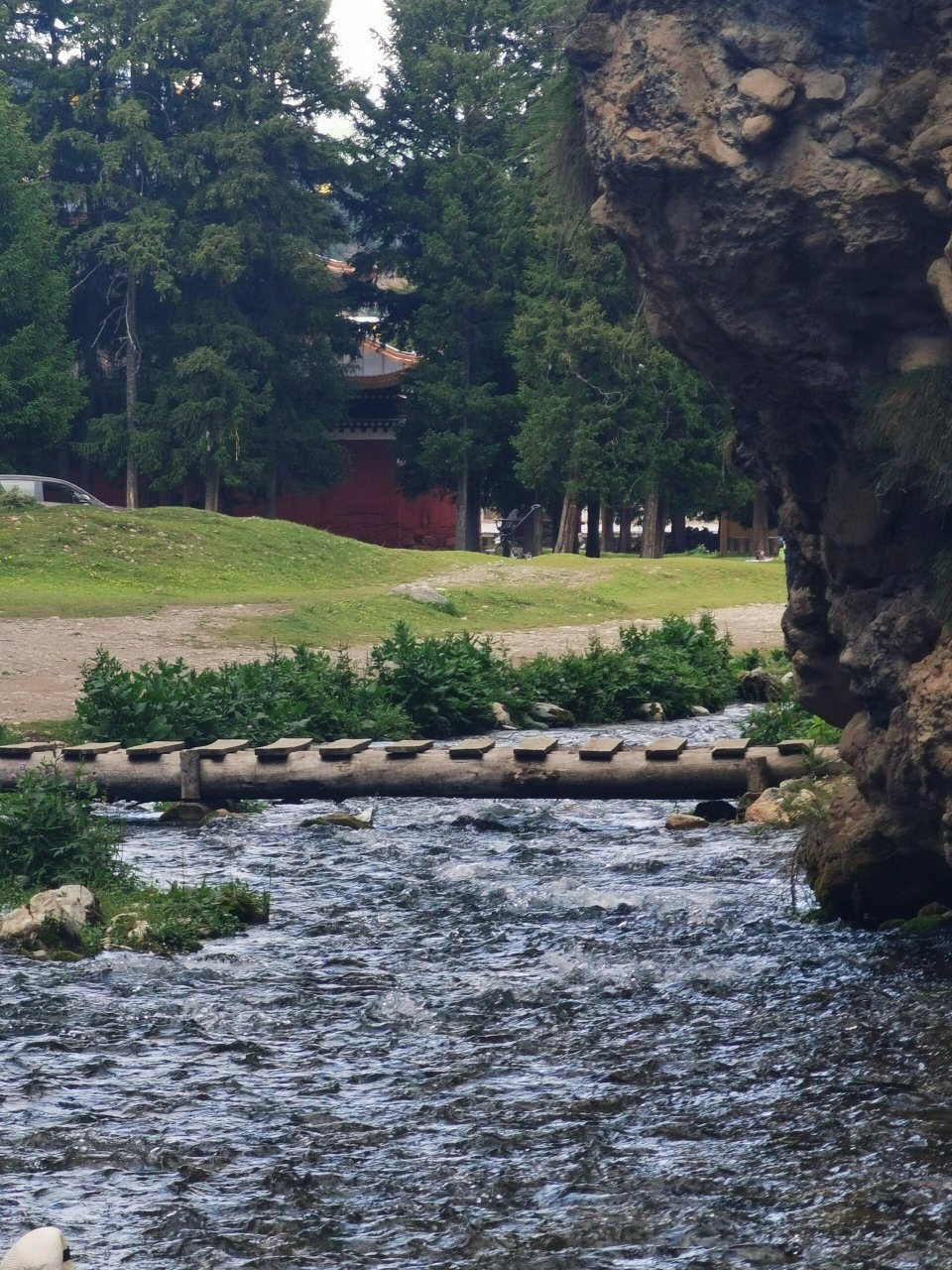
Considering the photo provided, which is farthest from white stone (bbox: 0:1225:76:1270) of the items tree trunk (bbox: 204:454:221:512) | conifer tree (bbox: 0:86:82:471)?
tree trunk (bbox: 204:454:221:512)

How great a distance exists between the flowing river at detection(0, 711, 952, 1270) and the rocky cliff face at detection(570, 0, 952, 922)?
122cm

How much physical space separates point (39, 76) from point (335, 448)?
1320 cm

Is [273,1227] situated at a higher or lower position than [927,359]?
lower

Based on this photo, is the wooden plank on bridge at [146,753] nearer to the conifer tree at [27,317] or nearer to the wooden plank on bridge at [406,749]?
the wooden plank on bridge at [406,749]

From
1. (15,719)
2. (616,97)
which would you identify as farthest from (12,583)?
(616,97)

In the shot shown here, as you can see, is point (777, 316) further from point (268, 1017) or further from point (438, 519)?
point (438, 519)

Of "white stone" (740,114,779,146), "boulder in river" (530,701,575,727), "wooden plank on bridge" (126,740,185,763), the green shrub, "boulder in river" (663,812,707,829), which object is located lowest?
"boulder in river" (663,812,707,829)

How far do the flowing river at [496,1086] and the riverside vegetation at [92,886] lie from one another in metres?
0.23

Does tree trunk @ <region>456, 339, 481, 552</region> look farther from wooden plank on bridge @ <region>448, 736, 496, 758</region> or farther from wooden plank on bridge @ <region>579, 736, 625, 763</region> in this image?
wooden plank on bridge @ <region>579, 736, 625, 763</region>

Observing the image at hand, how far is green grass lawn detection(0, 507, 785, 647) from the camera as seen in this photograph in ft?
83.1

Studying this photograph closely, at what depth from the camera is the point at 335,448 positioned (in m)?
46.1

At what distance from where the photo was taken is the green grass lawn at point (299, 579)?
25344 mm

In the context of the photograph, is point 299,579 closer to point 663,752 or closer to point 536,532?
point 536,532

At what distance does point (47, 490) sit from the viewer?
37.9m
